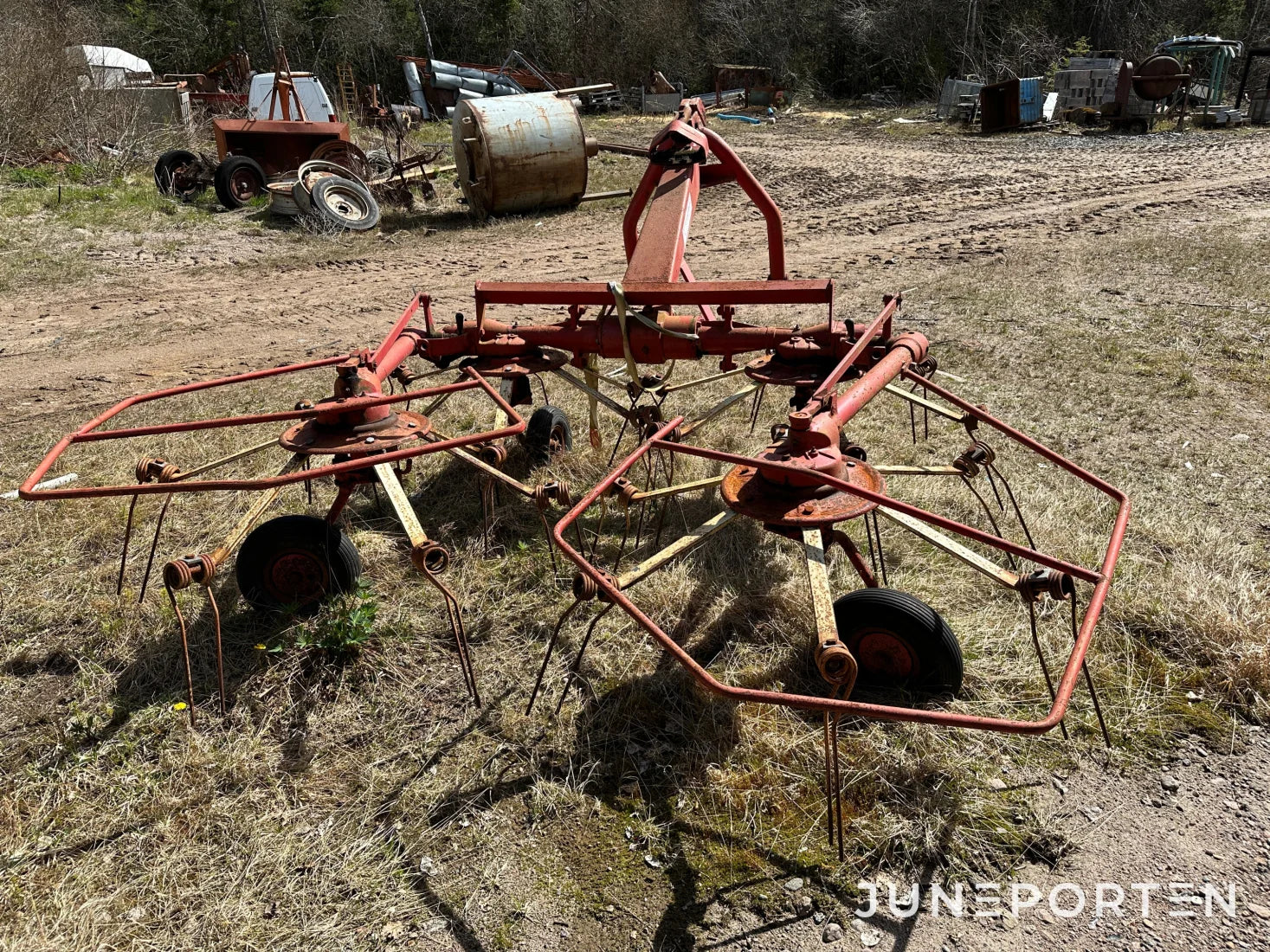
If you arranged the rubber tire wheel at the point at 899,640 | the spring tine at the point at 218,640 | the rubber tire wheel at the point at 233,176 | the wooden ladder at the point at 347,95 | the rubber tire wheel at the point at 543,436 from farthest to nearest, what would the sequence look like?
1. the wooden ladder at the point at 347,95
2. the rubber tire wheel at the point at 233,176
3. the rubber tire wheel at the point at 543,436
4. the rubber tire wheel at the point at 899,640
5. the spring tine at the point at 218,640

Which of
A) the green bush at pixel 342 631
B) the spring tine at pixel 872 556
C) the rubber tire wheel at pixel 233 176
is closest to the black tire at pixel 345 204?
the rubber tire wheel at pixel 233 176

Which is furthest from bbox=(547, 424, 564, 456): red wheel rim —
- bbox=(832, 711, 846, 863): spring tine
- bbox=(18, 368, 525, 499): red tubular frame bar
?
bbox=(832, 711, 846, 863): spring tine

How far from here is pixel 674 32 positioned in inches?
1031

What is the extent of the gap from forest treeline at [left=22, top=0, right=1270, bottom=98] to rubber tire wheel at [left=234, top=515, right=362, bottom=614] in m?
23.5

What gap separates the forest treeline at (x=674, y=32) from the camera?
22.3 m

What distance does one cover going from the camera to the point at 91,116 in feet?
43.2

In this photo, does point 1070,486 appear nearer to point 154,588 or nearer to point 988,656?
point 988,656

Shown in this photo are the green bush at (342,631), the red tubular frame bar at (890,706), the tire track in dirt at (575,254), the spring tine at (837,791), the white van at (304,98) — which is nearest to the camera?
the red tubular frame bar at (890,706)

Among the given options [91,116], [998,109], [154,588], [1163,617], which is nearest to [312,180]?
[91,116]

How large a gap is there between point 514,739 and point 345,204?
31.7 ft

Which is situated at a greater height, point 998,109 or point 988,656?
point 998,109

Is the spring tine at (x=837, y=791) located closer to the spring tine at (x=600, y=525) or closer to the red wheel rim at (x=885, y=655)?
the red wheel rim at (x=885, y=655)

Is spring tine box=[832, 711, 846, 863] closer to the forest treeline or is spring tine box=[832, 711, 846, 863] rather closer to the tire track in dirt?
the tire track in dirt

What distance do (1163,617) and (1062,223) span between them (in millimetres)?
7946
